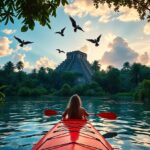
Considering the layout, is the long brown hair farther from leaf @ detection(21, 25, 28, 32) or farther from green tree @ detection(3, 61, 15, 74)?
green tree @ detection(3, 61, 15, 74)

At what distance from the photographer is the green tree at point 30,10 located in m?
4.17

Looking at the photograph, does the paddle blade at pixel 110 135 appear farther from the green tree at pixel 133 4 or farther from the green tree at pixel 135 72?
the green tree at pixel 135 72

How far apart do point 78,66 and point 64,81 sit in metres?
20.8

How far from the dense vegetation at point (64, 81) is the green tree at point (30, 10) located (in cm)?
8068

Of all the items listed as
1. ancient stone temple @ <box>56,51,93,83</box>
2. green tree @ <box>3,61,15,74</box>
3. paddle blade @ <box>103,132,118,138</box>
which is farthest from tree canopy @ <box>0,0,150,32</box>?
ancient stone temple @ <box>56,51,93,83</box>

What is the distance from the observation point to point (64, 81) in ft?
337

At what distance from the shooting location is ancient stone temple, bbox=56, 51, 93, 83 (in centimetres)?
11469

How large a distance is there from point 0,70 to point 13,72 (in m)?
4.45

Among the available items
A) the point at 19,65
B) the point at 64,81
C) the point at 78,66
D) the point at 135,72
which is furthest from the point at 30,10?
the point at 78,66

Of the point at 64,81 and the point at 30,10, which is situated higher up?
the point at 64,81

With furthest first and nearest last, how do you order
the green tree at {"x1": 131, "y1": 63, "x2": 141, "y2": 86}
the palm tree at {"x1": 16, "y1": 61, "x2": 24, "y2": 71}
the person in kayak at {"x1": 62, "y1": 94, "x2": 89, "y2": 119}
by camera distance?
the palm tree at {"x1": 16, "y1": 61, "x2": 24, "y2": 71} < the green tree at {"x1": 131, "y1": 63, "x2": 141, "y2": 86} < the person in kayak at {"x1": 62, "y1": 94, "x2": 89, "y2": 119}

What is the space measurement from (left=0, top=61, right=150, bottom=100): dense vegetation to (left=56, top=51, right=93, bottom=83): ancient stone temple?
5.02 m

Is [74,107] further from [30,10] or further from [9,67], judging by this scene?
[9,67]

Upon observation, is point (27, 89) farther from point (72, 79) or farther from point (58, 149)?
point (58, 149)
